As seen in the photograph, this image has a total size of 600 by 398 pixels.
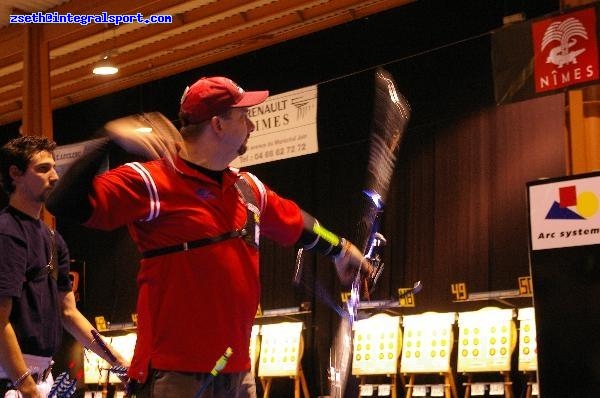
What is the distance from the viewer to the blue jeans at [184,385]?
101 inches

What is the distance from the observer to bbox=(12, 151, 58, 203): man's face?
12.3ft

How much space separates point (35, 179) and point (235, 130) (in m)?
1.24

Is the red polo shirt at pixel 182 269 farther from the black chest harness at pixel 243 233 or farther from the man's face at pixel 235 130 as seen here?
the man's face at pixel 235 130

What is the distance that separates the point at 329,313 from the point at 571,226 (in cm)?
809

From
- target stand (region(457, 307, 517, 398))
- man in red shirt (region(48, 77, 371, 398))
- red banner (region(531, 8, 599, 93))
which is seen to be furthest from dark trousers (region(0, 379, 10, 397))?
target stand (region(457, 307, 517, 398))

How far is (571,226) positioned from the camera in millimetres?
4723

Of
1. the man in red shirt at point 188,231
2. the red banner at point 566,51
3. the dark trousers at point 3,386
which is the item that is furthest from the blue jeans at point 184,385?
the red banner at point 566,51

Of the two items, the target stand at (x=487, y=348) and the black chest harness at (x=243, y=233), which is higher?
the target stand at (x=487, y=348)

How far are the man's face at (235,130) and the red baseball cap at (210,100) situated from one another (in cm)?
2

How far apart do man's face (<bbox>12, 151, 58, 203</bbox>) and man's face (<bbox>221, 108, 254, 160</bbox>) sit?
45.8 inches

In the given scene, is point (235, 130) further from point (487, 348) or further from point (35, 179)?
point (487, 348)

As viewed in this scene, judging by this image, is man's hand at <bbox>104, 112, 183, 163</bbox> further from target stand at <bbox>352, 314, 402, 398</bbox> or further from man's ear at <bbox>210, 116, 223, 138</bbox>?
target stand at <bbox>352, 314, 402, 398</bbox>

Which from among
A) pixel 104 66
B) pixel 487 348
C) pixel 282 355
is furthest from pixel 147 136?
pixel 282 355

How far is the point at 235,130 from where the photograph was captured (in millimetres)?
2867
